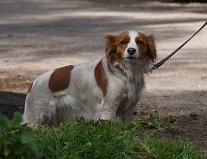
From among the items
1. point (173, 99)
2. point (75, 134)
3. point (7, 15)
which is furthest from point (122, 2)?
point (75, 134)

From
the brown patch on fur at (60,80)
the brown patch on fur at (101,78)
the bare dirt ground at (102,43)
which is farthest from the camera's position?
the bare dirt ground at (102,43)

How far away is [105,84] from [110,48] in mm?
376

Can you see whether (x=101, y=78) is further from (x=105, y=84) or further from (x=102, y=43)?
(x=102, y=43)

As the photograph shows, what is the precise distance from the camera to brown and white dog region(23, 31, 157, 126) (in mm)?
7320

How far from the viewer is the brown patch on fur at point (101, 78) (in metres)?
7.37

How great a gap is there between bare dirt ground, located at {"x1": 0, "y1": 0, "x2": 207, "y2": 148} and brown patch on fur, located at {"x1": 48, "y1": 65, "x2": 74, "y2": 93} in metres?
1.35

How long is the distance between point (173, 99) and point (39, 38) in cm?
796

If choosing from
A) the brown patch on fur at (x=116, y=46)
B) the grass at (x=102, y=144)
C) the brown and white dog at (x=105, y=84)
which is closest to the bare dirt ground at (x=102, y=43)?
the brown and white dog at (x=105, y=84)

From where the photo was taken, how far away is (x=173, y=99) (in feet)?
34.0

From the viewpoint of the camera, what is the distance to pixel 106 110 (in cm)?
731

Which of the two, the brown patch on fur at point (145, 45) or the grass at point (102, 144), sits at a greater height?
the brown patch on fur at point (145, 45)

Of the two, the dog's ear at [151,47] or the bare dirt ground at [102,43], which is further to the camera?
the bare dirt ground at [102,43]

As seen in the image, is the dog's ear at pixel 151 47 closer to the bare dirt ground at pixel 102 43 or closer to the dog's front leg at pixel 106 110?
the dog's front leg at pixel 106 110

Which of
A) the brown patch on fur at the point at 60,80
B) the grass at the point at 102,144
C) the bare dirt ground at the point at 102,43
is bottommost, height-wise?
the bare dirt ground at the point at 102,43
